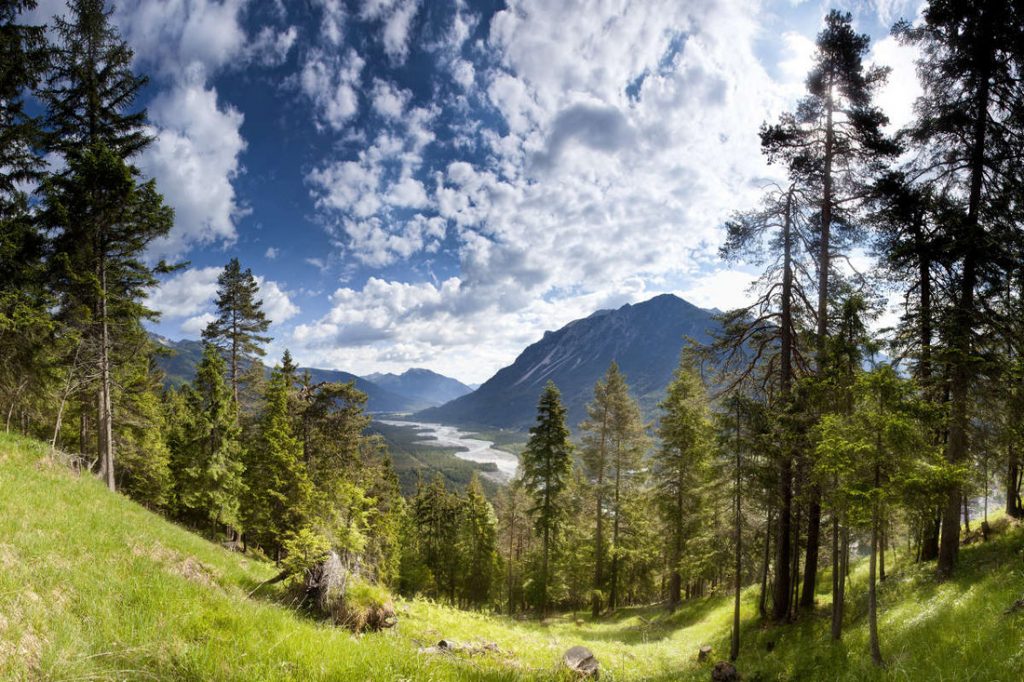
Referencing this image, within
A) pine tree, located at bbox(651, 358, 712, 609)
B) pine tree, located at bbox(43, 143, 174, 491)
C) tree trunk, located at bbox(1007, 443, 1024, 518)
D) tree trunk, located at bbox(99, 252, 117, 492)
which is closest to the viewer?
tree trunk, located at bbox(1007, 443, 1024, 518)

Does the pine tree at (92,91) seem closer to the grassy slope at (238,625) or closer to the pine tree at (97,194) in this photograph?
the pine tree at (97,194)

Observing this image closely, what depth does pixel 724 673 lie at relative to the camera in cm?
1276

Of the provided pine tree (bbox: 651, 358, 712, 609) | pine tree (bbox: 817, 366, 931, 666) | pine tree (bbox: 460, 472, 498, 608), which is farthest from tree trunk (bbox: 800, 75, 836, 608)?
pine tree (bbox: 460, 472, 498, 608)

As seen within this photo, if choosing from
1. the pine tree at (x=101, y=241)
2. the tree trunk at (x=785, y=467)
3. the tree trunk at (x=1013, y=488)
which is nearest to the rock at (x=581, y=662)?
the tree trunk at (x=785, y=467)

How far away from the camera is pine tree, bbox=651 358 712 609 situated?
24.4 m

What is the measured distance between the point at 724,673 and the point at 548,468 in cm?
1816

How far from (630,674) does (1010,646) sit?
29.2ft

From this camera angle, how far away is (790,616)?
622 inches

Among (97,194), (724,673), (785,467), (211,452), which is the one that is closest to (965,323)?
(785,467)

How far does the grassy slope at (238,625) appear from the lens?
4.70 meters

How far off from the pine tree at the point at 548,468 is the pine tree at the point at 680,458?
6761 millimetres

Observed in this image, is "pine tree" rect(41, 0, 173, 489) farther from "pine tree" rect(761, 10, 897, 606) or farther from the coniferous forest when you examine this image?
"pine tree" rect(761, 10, 897, 606)

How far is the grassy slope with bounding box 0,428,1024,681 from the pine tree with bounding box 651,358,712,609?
25.1 ft

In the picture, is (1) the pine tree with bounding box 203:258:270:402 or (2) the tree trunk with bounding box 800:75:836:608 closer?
(2) the tree trunk with bounding box 800:75:836:608
